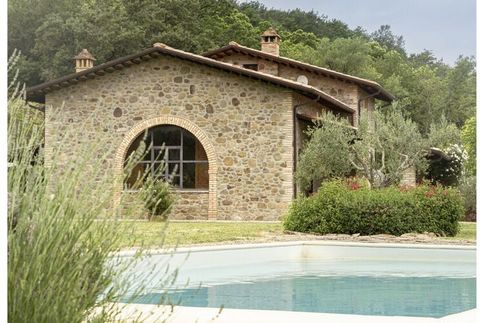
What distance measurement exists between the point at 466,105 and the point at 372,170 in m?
13.6

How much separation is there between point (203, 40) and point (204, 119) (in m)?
11.7

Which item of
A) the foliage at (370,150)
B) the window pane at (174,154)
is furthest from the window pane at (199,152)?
the foliage at (370,150)

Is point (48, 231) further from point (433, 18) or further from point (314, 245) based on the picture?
point (433, 18)

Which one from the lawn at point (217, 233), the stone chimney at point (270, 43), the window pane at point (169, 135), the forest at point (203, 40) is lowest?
the lawn at point (217, 233)

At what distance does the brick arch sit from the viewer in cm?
1631

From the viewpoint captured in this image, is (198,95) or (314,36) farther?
(314,36)

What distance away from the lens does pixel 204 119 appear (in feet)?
54.3

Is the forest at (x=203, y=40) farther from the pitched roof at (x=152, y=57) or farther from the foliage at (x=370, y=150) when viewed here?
the foliage at (x=370, y=150)

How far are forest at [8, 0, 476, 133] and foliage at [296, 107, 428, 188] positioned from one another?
38.8 ft

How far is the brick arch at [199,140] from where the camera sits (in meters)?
16.3

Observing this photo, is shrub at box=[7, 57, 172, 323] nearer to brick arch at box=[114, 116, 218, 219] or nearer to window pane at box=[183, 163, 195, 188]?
brick arch at box=[114, 116, 218, 219]

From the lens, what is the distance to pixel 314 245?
980 cm

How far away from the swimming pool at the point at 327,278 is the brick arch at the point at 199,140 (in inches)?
261

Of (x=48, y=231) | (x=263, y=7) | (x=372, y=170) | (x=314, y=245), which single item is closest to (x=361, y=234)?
(x=314, y=245)
